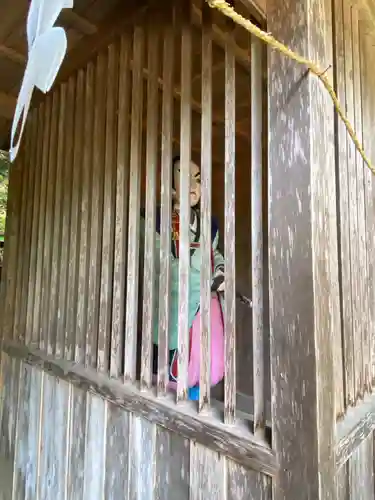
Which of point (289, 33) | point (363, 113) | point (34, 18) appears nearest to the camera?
point (34, 18)

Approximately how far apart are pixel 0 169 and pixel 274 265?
359cm

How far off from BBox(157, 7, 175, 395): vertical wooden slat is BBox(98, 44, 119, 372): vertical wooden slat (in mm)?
322

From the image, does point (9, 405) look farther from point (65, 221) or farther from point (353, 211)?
point (353, 211)

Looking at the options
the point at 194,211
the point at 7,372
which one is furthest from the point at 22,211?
the point at 194,211

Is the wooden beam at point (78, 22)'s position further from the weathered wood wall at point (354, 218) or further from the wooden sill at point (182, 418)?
the wooden sill at point (182, 418)

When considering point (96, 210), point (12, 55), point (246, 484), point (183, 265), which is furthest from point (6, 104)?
point (246, 484)

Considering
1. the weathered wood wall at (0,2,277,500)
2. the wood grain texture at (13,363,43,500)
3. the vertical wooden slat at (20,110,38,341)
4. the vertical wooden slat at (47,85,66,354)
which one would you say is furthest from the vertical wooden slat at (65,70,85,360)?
the vertical wooden slat at (20,110,38,341)

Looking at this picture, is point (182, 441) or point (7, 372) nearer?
point (182, 441)

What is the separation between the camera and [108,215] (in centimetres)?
139

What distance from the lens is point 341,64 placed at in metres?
0.98

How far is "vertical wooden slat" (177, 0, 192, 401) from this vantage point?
1020 millimetres

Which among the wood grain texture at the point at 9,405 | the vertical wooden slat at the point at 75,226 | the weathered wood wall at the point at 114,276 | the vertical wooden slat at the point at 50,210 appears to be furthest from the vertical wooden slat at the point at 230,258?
the wood grain texture at the point at 9,405

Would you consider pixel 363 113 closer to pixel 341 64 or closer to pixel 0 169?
pixel 341 64

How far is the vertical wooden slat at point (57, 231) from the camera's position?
1.70 metres
